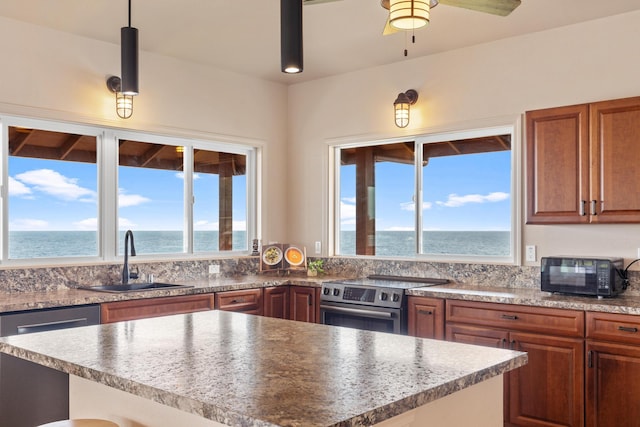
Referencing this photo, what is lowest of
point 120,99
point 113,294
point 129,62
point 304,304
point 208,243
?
point 304,304

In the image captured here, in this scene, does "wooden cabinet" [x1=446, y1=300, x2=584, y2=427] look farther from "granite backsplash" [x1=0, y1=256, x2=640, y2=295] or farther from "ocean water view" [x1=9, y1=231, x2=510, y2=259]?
"ocean water view" [x1=9, y1=231, x2=510, y2=259]

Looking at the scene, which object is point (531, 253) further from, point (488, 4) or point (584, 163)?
point (488, 4)

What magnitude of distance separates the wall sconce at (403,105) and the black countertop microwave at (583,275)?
1606 millimetres

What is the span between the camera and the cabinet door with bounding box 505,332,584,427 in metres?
3.38

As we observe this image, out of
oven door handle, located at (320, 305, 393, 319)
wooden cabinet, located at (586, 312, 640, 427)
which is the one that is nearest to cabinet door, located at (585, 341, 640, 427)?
wooden cabinet, located at (586, 312, 640, 427)

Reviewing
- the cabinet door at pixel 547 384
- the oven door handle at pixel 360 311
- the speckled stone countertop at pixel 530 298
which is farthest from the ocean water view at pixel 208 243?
the cabinet door at pixel 547 384

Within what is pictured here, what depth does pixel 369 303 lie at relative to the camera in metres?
4.23

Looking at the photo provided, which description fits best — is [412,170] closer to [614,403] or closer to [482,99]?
[482,99]

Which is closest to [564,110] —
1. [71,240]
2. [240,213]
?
[240,213]

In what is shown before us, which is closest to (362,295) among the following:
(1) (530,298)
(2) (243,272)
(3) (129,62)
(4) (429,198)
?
(4) (429,198)

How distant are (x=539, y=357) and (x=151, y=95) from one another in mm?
3296

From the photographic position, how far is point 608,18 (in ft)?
12.6

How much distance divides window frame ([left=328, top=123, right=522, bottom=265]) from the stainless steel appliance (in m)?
0.36

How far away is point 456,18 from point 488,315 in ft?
6.25
